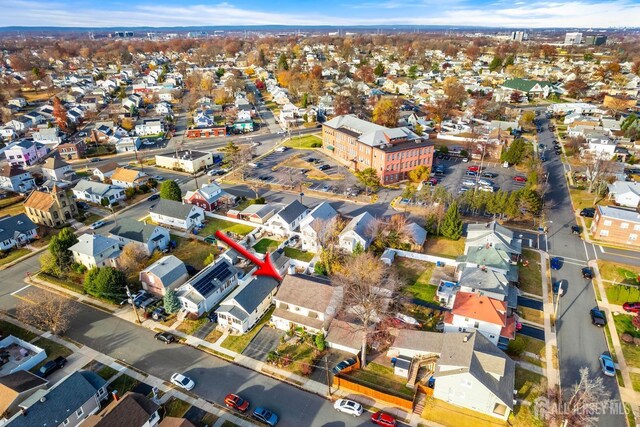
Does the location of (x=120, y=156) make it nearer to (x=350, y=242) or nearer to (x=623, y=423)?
(x=350, y=242)

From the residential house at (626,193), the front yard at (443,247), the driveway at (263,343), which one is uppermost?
the residential house at (626,193)

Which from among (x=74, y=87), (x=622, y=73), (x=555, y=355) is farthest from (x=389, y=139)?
(x=622, y=73)

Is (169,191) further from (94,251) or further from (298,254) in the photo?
(298,254)

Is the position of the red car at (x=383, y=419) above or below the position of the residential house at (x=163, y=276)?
below

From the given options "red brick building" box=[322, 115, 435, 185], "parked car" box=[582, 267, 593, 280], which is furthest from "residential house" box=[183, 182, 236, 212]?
"parked car" box=[582, 267, 593, 280]

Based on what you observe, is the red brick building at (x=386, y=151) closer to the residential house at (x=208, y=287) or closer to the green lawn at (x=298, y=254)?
the green lawn at (x=298, y=254)

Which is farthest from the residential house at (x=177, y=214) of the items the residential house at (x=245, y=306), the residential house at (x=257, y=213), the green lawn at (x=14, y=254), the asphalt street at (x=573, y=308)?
the asphalt street at (x=573, y=308)

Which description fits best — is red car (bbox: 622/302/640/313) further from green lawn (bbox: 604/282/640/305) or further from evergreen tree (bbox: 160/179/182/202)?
evergreen tree (bbox: 160/179/182/202)
